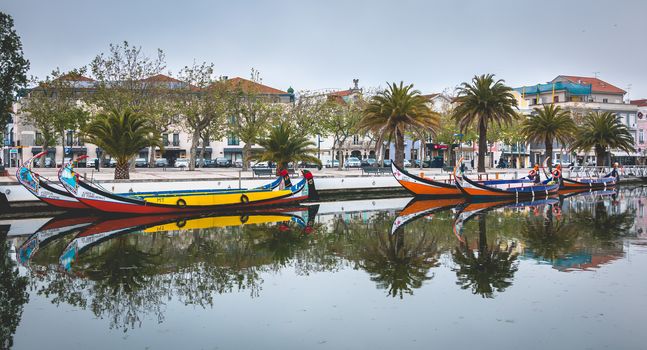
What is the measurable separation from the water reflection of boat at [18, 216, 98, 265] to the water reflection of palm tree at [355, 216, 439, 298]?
1120cm

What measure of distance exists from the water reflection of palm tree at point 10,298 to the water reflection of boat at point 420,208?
14823mm

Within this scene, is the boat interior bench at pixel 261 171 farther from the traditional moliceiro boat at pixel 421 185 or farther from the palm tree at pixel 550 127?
the palm tree at pixel 550 127

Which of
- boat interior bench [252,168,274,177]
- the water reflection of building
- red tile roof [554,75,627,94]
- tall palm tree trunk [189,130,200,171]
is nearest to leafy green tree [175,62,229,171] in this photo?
tall palm tree trunk [189,130,200,171]

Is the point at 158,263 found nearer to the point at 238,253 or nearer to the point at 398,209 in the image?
the point at 238,253

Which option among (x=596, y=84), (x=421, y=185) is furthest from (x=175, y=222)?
(x=596, y=84)

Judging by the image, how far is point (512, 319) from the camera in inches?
495

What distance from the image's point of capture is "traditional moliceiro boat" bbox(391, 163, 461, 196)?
138ft

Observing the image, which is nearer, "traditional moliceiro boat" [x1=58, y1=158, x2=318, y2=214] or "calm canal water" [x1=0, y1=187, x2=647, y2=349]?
"calm canal water" [x1=0, y1=187, x2=647, y2=349]

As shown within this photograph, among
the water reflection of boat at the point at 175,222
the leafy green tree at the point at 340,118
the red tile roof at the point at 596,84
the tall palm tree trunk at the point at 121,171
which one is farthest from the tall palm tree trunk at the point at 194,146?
the red tile roof at the point at 596,84

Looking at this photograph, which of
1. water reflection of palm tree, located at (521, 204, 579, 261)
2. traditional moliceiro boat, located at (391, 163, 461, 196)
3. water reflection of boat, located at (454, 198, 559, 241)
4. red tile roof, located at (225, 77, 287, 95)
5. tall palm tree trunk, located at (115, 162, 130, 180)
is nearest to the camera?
water reflection of palm tree, located at (521, 204, 579, 261)

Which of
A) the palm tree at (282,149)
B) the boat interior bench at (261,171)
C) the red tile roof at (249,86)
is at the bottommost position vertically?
the boat interior bench at (261,171)

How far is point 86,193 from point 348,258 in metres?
16.1

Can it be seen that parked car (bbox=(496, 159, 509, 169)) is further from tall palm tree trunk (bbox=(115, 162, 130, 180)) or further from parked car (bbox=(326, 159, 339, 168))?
tall palm tree trunk (bbox=(115, 162, 130, 180))

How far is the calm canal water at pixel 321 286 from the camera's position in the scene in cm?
1160
